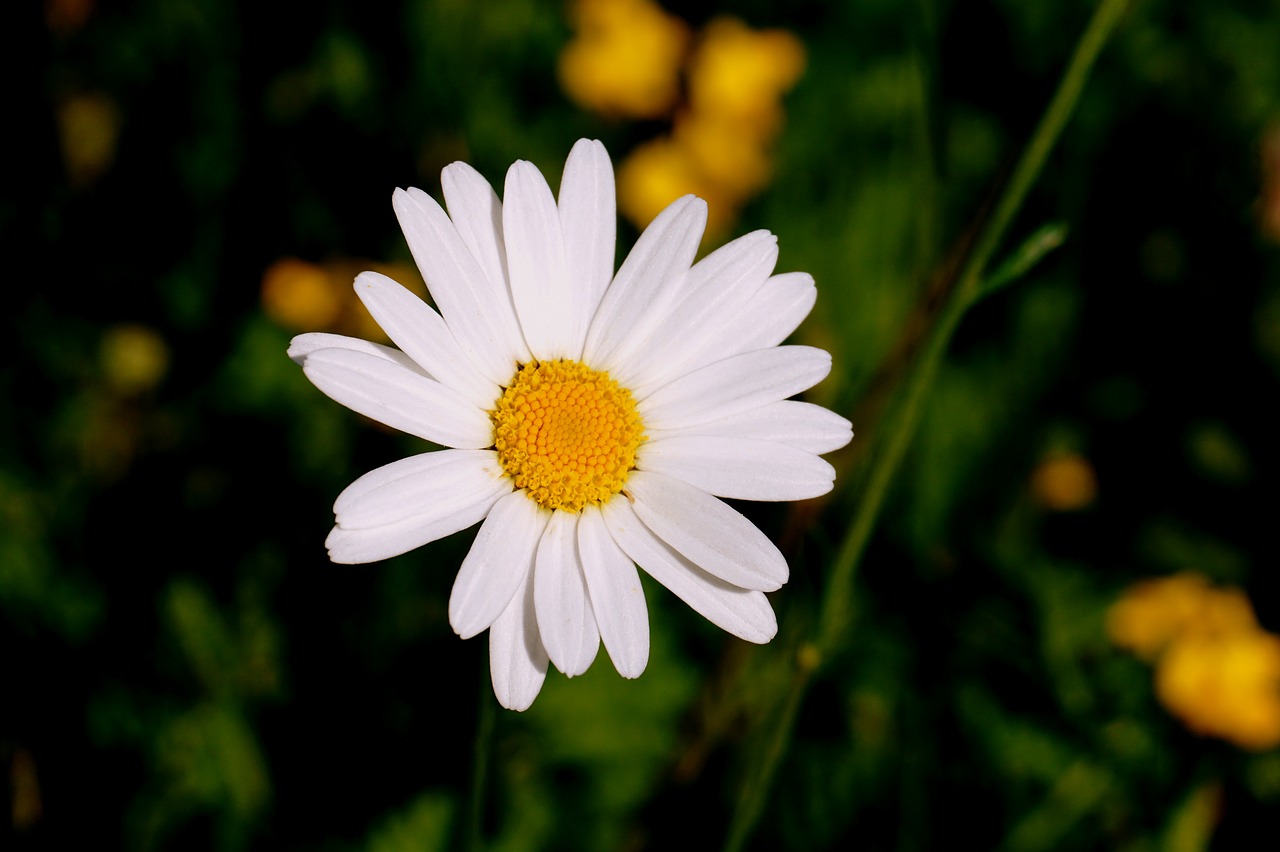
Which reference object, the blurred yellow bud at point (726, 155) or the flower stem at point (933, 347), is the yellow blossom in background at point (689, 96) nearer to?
the blurred yellow bud at point (726, 155)

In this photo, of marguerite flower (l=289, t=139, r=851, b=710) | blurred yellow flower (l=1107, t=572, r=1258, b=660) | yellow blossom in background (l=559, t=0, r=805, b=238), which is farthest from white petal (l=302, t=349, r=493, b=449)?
blurred yellow flower (l=1107, t=572, r=1258, b=660)

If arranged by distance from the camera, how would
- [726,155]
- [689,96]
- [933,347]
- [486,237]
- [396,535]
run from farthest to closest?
[689,96], [726,155], [933,347], [486,237], [396,535]

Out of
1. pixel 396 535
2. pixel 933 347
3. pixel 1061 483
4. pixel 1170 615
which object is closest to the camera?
pixel 396 535

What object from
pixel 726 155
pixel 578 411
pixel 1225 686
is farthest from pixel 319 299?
pixel 1225 686

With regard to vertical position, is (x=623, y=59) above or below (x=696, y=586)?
above

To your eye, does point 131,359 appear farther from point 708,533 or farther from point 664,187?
point 708,533

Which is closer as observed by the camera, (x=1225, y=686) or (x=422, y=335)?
(x=422, y=335)
